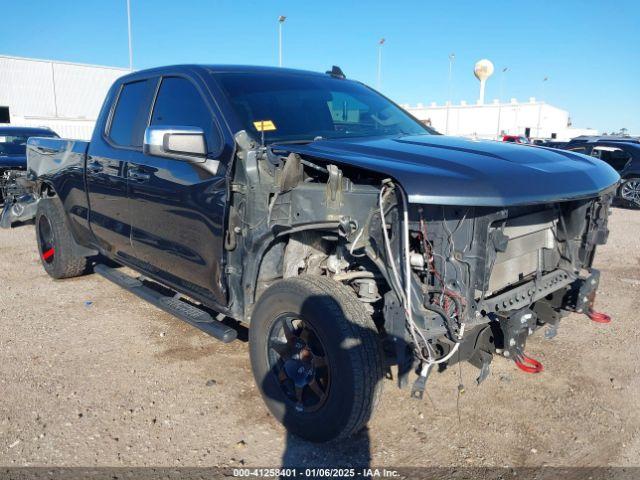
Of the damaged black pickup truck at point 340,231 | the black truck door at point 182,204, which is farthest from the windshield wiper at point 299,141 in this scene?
the black truck door at point 182,204

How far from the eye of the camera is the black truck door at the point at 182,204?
3219 millimetres

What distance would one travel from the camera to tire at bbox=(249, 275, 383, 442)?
2.55m

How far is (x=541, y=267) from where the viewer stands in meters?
3.15

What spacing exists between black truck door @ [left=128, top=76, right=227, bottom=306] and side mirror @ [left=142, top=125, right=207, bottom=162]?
54 millimetres

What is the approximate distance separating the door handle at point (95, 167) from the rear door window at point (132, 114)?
0.25m

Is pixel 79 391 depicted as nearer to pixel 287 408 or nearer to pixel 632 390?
pixel 287 408

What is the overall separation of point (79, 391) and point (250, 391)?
3.65ft

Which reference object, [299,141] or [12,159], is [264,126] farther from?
[12,159]

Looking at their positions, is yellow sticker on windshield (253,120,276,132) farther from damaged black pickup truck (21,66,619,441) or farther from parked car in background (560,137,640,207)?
parked car in background (560,137,640,207)

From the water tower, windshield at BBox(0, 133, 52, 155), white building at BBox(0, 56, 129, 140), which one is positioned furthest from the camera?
the water tower

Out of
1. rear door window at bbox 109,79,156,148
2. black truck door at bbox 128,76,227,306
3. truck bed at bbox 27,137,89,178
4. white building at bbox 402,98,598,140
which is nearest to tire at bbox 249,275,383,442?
black truck door at bbox 128,76,227,306

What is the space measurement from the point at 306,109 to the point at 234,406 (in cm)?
201

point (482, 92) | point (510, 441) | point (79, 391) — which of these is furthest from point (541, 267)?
point (482, 92)

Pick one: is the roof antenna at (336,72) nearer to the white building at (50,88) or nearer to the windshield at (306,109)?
the windshield at (306,109)
